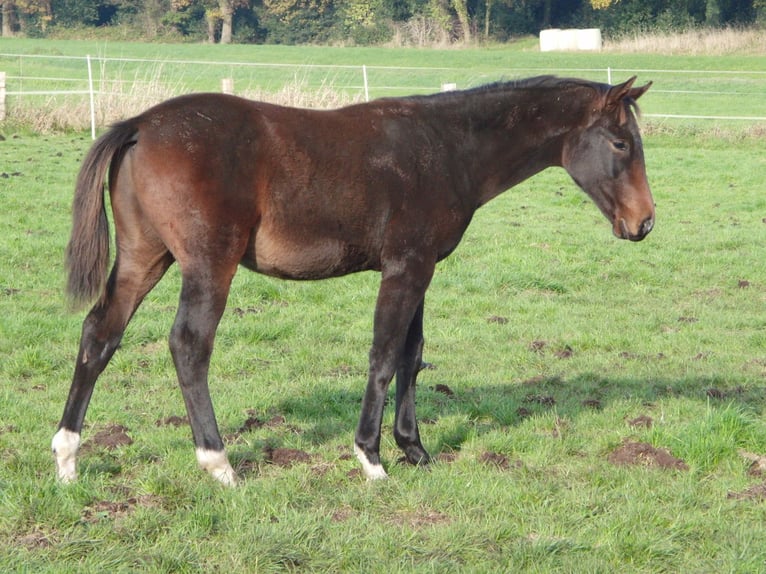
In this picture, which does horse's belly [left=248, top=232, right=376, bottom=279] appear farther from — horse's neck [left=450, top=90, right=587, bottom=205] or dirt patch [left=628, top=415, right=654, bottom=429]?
dirt patch [left=628, top=415, right=654, bottom=429]


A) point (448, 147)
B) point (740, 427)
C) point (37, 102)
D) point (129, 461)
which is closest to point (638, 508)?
point (740, 427)

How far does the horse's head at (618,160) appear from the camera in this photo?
5.66 meters

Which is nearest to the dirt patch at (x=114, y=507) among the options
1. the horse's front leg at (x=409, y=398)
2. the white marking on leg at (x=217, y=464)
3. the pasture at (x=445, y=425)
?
the pasture at (x=445, y=425)

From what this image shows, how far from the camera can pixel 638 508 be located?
15.8ft

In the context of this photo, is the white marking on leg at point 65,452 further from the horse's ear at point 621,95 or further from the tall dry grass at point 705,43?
the tall dry grass at point 705,43

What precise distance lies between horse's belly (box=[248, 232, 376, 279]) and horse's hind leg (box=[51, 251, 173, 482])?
0.51 meters

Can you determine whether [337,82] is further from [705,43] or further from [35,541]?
[35,541]

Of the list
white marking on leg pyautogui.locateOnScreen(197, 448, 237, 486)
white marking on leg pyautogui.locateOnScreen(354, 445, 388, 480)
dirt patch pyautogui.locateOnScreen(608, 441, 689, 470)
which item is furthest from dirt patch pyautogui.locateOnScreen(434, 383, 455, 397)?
white marking on leg pyautogui.locateOnScreen(197, 448, 237, 486)

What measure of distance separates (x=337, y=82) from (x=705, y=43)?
2148 centimetres

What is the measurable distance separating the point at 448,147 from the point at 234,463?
217cm

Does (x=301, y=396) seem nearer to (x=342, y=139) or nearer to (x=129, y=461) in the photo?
(x=129, y=461)

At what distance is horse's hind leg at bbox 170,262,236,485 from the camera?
16.3ft

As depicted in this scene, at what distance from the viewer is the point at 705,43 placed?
5016 cm

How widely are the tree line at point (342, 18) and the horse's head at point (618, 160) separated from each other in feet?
185
